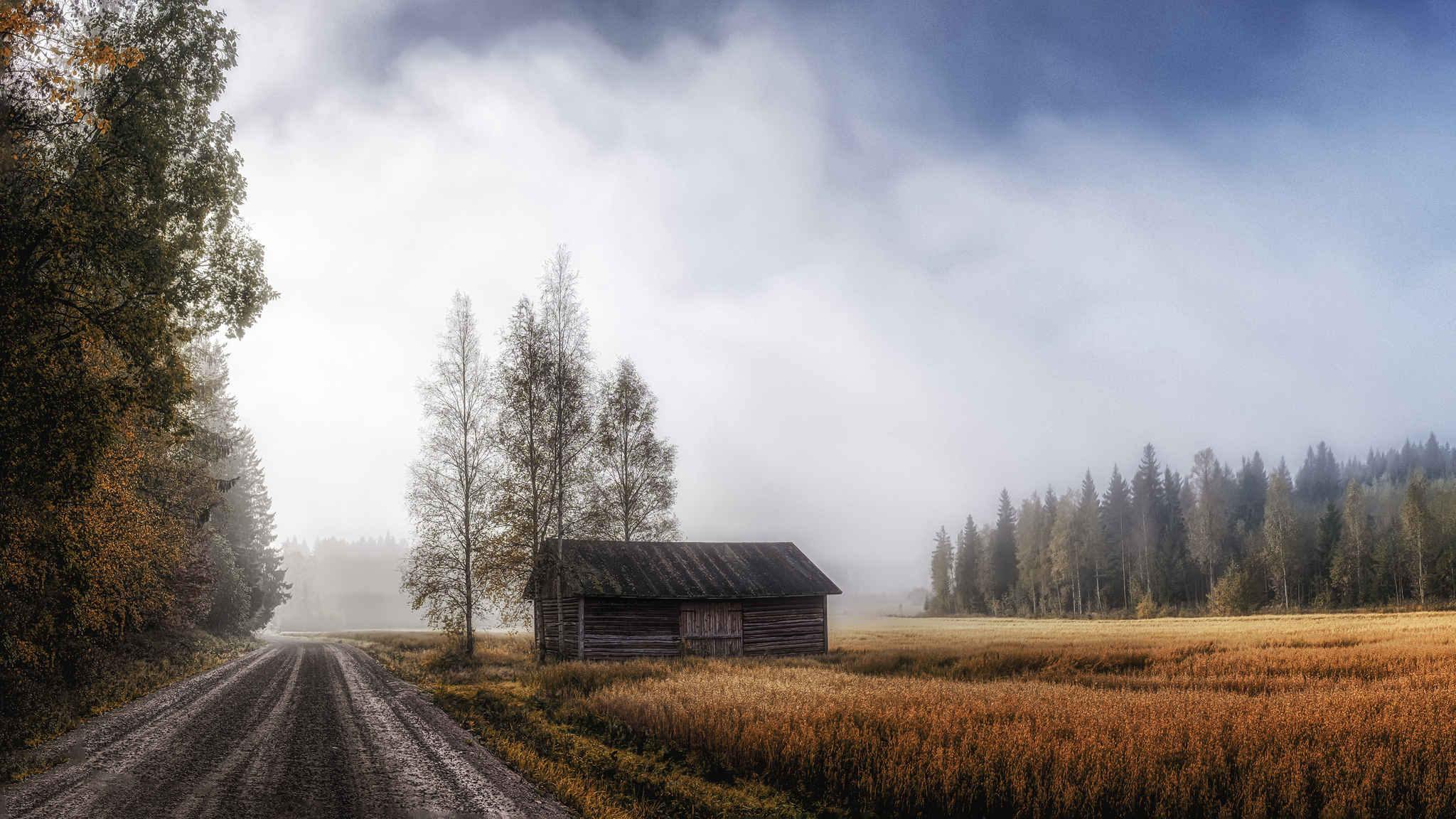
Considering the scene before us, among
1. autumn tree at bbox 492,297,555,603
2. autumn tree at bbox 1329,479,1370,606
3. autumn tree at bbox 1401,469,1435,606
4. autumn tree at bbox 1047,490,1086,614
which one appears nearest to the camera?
autumn tree at bbox 492,297,555,603

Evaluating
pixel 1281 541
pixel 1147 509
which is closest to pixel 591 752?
pixel 1281 541

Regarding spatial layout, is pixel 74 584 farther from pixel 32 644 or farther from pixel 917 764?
pixel 917 764

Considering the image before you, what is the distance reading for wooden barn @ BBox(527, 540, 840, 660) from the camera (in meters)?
27.0

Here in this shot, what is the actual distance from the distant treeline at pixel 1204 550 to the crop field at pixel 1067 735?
57558mm

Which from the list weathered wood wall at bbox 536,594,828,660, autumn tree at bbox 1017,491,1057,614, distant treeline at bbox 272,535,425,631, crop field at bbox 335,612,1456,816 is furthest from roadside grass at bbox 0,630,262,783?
distant treeline at bbox 272,535,425,631

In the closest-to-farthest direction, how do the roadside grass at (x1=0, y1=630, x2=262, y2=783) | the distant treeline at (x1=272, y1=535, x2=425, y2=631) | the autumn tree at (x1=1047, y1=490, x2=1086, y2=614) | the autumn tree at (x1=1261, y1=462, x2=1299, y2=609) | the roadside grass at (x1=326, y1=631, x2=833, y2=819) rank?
the roadside grass at (x1=326, y1=631, x2=833, y2=819)
the roadside grass at (x1=0, y1=630, x2=262, y2=783)
the autumn tree at (x1=1261, y1=462, x2=1299, y2=609)
the autumn tree at (x1=1047, y1=490, x2=1086, y2=614)
the distant treeline at (x1=272, y1=535, x2=425, y2=631)

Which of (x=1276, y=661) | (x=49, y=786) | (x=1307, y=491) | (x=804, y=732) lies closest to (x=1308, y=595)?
(x=1307, y=491)

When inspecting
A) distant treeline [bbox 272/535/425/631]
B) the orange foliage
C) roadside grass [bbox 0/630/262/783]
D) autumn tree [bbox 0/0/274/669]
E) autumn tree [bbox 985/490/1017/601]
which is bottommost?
distant treeline [bbox 272/535/425/631]

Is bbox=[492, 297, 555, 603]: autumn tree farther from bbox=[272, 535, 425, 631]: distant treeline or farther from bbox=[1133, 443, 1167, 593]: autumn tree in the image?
bbox=[272, 535, 425, 631]: distant treeline

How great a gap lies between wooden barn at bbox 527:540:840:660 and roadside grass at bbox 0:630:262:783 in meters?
11.7

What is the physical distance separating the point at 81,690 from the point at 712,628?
19.4 metres

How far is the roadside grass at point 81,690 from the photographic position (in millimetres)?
10387

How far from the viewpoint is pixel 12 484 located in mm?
11469

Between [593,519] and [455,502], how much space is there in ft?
21.2
